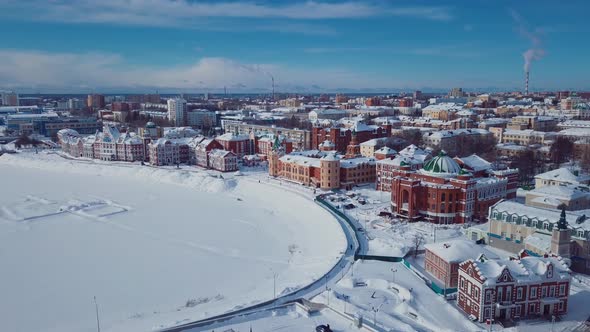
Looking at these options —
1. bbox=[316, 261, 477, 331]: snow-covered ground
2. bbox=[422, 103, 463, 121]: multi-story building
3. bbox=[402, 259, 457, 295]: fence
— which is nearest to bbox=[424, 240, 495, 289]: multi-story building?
bbox=[402, 259, 457, 295]: fence

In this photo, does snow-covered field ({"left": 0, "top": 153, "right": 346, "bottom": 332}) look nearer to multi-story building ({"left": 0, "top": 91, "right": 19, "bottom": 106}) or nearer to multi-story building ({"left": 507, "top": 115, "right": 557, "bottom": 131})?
multi-story building ({"left": 507, "top": 115, "right": 557, "bottom": 131})

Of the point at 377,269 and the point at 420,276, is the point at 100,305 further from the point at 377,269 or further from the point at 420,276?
the point at 420,276

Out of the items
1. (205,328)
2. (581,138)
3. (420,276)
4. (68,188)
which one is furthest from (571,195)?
(68,188)

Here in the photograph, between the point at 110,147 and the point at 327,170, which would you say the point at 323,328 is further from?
the point at 110,147

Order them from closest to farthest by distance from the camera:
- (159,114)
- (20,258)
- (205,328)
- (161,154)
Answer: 1. (205,328)
2. (20,258)
3. (161,154)
4. (159,114)

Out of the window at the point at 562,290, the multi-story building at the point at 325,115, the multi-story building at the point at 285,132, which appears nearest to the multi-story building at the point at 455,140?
the multi-story building at the point at 285,132

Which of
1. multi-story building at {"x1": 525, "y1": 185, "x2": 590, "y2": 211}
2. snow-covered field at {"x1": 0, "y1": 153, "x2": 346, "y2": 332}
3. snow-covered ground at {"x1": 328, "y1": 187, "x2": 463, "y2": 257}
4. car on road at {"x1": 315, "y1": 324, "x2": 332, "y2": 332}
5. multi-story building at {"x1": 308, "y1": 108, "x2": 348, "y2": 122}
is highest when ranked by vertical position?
multi-story building at {"x1": 308, "y1": 108, "x2": 348, "y2": 122}
